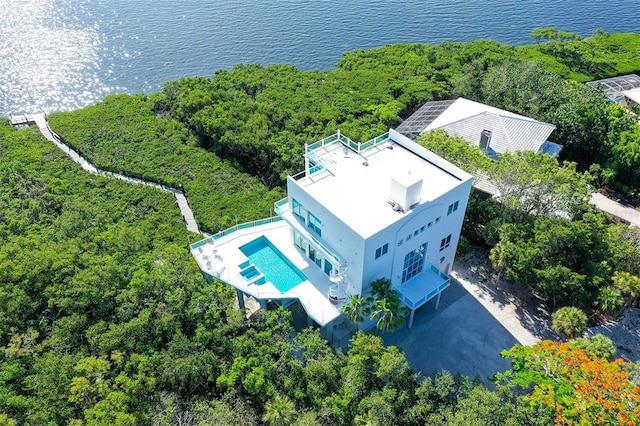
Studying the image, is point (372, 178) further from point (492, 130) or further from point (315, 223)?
point (492, 130)

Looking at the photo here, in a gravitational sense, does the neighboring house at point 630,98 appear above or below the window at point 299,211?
below

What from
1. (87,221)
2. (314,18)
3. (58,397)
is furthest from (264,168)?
(314,18)

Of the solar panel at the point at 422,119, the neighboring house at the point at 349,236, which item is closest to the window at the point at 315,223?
the neighboring house at the point at 349,236

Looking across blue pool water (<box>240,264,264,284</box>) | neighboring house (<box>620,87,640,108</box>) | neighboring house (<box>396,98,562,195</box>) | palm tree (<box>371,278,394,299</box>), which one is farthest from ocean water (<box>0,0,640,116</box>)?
palm tree (<box>371,278,394,299</box>)

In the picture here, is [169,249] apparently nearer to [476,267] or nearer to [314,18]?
[476,267]

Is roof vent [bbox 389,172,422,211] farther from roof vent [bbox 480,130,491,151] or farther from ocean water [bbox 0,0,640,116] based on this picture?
ocean water [bbox 0,0,640,116]

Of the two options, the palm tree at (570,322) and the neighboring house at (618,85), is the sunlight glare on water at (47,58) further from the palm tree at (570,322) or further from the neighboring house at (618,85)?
the neighboring house at (618,85)
